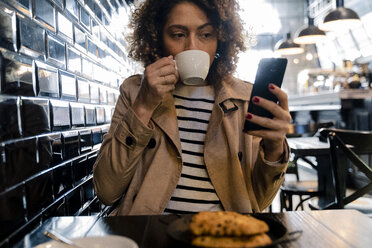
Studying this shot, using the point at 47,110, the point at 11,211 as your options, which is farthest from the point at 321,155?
the point at 11,211

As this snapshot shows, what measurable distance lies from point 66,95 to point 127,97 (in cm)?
26

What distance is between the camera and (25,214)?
849mm

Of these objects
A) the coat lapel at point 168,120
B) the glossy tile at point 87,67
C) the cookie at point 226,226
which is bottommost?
the cookie at point 226,226

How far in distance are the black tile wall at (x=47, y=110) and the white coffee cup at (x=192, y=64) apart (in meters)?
0.39

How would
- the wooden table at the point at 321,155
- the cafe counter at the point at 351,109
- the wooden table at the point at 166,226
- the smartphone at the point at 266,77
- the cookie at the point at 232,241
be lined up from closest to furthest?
the cookie at the point at 232,241 → the wooden table at the point at 166,226 → the smartphone at the point at 266,77 → the wooden table at the point at 321,155 → the cafe counter at the point at 351,109

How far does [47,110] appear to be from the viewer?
0.95m

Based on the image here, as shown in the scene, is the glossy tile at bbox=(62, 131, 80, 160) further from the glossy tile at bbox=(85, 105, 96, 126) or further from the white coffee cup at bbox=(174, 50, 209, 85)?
the white coffee cup at bbox=(174, 50, 209, 85)

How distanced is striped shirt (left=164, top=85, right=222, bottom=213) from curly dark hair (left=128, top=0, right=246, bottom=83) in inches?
4.5

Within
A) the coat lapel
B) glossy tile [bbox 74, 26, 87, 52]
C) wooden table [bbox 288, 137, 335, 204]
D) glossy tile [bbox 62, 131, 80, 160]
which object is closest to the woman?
the coat lapel

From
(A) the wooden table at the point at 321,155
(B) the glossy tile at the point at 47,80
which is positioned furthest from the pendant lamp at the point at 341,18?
(B) the glossy tile at the point at 47,80

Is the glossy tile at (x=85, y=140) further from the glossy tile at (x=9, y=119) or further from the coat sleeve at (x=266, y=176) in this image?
the coat sleeve at (x=266, y=176)

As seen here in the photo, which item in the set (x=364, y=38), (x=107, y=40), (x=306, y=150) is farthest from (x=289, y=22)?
(x=107, y=40)

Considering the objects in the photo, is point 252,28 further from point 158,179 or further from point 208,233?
point 208,233

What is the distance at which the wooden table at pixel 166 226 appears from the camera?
693 mm
